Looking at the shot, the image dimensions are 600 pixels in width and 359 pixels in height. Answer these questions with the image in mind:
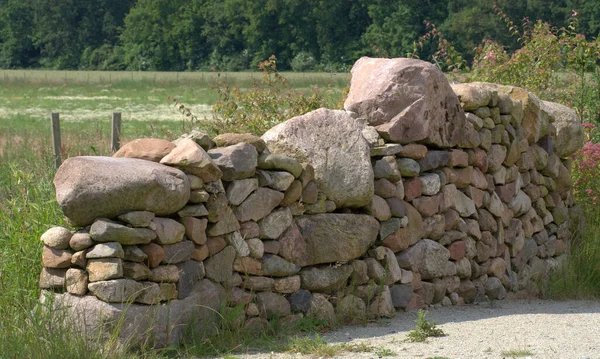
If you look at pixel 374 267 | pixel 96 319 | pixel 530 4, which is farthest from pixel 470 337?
pixel 530 4

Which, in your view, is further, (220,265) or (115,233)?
(220,265)

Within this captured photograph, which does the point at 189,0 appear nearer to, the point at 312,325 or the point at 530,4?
the point at 530,4

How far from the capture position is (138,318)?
16.9 feet

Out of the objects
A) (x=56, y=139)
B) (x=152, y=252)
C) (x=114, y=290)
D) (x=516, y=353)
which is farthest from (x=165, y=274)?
(x=56, y=139)

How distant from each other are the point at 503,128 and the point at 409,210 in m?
1.83

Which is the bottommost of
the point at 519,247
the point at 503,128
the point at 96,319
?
the point at 519,247

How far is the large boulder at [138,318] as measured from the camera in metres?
5.02

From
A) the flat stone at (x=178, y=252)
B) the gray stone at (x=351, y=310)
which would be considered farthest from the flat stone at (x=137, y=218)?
the gray stone at (x=351, y=310)

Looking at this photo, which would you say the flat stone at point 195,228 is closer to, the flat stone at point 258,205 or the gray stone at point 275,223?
the flat stone at point 258,205

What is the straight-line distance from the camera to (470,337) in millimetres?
5930

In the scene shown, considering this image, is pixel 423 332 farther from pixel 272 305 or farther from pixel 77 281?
pixel 77 281

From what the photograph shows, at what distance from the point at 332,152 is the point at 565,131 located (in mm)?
4015

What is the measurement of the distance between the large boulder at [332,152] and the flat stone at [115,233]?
66.6 inches

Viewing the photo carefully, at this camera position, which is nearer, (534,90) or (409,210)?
(409,210)
